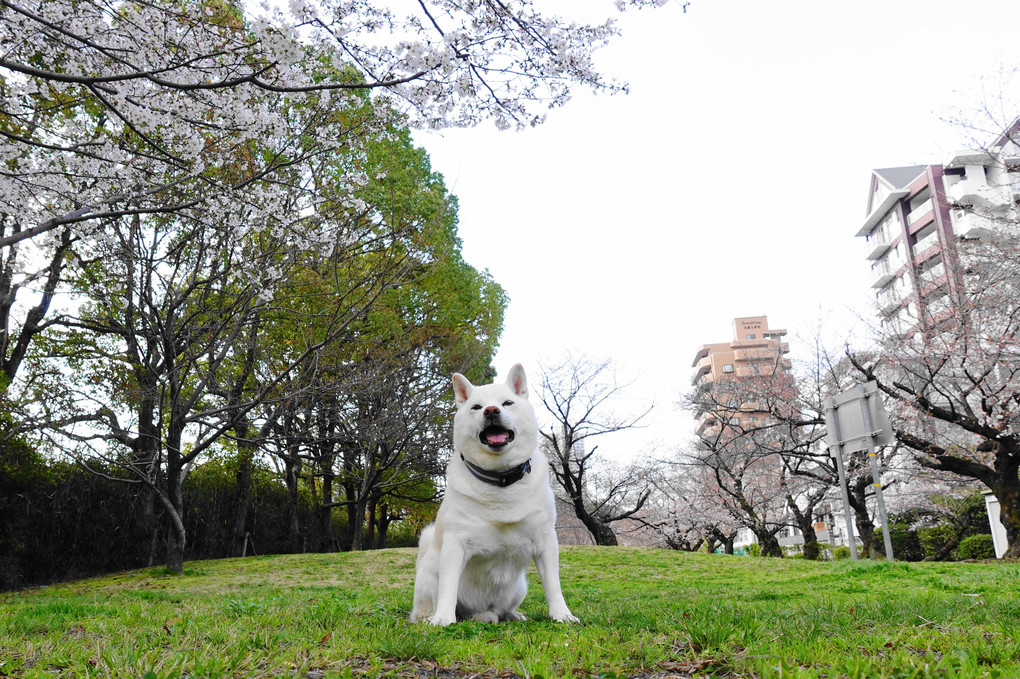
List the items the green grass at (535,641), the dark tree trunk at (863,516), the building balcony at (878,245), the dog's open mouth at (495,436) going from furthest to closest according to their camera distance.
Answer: the building balcony at (878,245), the dark tree trunk at (863,516), the dog's open mouth at (495,436), the green grass at (535,641)

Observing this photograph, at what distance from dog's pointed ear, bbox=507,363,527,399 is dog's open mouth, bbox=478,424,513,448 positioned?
364 mm

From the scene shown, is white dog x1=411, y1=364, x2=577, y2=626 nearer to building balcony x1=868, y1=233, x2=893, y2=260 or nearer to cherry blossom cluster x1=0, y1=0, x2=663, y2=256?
cherry blossom cluster x1=0, y1=0, x2=663, y2=256

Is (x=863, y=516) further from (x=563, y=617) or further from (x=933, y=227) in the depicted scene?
(x=933, y=227)

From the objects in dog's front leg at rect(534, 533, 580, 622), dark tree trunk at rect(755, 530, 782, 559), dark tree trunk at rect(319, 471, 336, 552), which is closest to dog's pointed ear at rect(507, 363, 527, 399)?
dog's front leg at rect(534, 533, 580, 622)

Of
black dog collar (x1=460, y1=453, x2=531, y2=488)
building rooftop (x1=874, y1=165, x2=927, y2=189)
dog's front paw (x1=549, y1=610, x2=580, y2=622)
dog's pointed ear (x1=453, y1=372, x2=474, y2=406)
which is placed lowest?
dog's front paw (x1=549, y1=610, x2=580, y2=622)

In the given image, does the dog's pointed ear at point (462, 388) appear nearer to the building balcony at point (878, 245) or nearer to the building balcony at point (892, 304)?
the building balcony at point (892, 304)

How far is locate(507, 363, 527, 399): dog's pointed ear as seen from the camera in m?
4.33

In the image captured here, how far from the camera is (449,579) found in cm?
398

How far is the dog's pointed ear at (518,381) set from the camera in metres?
4.33

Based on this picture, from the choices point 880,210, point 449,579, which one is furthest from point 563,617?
point 880,210

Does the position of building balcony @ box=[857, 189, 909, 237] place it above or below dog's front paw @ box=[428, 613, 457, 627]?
above

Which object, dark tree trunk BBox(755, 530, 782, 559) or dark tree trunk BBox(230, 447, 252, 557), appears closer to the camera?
dark tree trunk BBox(230, 447, 252, 557)

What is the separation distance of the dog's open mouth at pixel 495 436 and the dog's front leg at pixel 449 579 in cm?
63

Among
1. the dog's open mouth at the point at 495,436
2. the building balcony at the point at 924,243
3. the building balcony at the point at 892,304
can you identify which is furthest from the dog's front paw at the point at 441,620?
the building balcony at the point at 924,243
